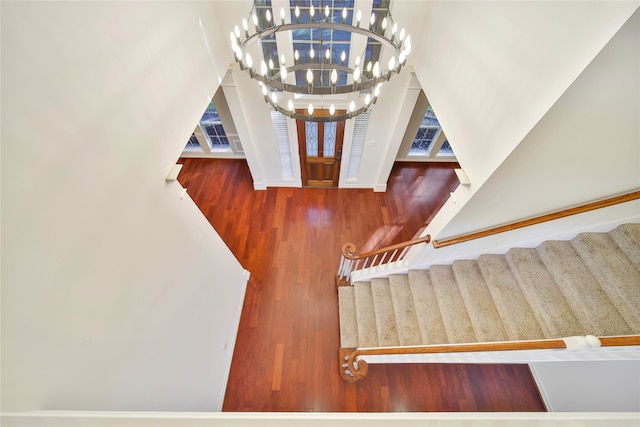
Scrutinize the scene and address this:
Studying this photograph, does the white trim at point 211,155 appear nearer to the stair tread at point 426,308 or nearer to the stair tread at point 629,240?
the stair tread at point 426,308

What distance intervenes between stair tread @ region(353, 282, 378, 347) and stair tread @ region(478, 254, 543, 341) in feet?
4.48

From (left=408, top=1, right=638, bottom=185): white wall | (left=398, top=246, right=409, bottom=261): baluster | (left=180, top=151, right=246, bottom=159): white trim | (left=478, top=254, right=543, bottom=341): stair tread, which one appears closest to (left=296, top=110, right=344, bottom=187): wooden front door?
(left=408, top=1, right=638, bottom=185): white wall

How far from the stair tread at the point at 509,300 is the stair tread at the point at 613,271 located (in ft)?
1.91

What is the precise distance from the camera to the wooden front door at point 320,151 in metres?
4.00

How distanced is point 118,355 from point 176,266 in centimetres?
69

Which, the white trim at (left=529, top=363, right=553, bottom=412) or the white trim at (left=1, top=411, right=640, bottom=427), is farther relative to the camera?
the white trim at (left=529, top=363, right=553, bottom=412)

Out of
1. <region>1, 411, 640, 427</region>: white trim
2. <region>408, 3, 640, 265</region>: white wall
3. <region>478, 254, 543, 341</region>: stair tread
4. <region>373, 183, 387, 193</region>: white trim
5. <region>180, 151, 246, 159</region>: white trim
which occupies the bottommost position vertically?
<region>1, 411, 640, 427</region>: white trim

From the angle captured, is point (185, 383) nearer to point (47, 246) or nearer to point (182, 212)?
point (182, 212)

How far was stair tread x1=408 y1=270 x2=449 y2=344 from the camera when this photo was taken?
9.20ft

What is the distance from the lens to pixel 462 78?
2.25 meters

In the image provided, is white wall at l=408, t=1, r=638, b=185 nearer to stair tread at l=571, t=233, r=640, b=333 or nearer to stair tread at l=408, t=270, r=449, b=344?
stair tread at l=571, t=233, r=640, b=333

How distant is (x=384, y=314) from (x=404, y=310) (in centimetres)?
25

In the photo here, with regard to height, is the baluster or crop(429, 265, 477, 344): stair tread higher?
the baluster

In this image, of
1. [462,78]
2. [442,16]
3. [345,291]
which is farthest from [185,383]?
[442,16]
